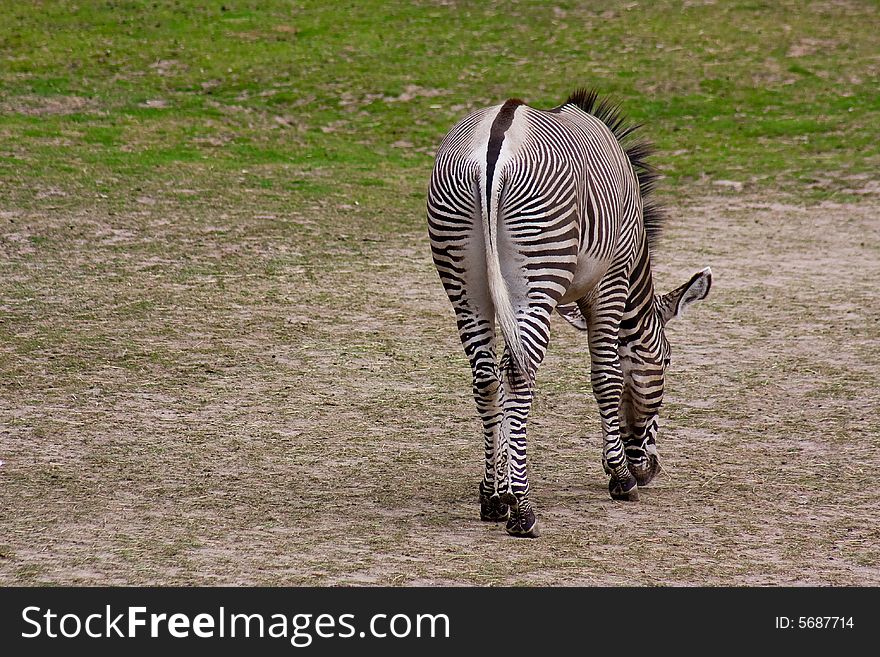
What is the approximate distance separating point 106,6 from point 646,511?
18.9 meters

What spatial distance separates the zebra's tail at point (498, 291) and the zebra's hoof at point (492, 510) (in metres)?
0.74

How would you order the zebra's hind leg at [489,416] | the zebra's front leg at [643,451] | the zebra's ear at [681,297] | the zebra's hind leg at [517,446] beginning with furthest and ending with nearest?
the zebra's ear at [681,297] < the zebra's front leg at [643,451] < the zebra's hind leg at [489,416] < the zebra's hind leg at [517,446]

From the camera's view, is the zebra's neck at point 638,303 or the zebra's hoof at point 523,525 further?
the zebra's neck at point 638,303

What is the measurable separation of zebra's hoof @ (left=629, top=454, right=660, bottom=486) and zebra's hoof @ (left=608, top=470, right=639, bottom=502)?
191mm

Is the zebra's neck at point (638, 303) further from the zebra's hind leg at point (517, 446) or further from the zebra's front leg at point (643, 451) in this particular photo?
the zebra's hind leg at point (517, 446)

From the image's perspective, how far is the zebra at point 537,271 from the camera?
5.82m

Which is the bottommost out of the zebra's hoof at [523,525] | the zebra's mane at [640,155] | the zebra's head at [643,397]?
the zebra's hoof at [523,525]

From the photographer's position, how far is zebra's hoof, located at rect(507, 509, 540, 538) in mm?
5898

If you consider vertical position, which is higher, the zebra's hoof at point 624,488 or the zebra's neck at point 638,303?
the zebra's neck at point 638,303

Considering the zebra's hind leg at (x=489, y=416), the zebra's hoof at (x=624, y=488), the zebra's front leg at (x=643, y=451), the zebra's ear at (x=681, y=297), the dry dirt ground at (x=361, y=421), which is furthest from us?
the zebra's ear at (x=681, y=297)

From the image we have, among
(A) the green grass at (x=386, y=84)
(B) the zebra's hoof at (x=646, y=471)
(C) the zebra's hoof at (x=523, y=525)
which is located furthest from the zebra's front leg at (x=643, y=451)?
(A) the green grass at (x=386, y=84)

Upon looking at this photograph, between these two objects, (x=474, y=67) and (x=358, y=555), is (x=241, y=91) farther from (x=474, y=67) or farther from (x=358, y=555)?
(x=358, y=555)

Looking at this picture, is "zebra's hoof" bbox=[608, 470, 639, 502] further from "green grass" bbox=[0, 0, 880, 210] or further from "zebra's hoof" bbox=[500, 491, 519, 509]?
"green grass" bbox=[0, 0, 880, 210]

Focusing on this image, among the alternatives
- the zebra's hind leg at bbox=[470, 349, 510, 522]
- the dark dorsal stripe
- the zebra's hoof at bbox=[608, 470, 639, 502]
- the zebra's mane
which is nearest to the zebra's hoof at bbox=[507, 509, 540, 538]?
the zebra's hind leg at bbox=[470, 349, 510, 522]
